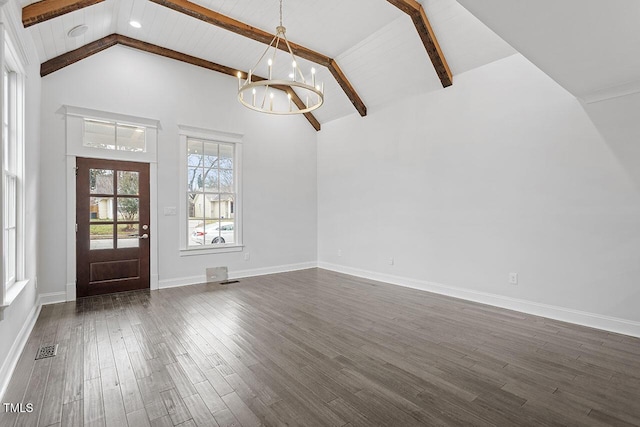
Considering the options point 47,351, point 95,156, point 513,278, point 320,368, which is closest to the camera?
point 320,368

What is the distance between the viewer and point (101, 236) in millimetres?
4723

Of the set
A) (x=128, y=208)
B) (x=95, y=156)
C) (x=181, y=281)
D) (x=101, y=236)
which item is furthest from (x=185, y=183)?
(x=181, y=281)

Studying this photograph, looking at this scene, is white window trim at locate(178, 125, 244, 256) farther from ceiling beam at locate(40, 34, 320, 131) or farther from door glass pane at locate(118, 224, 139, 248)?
ceiling beam at locate(40, 34, 320, 131)

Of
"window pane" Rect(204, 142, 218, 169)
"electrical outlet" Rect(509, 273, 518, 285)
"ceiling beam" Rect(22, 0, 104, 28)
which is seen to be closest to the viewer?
"ceiling beam" Rect(22, 0, 104, 28)

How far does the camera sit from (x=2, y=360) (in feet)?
7.60

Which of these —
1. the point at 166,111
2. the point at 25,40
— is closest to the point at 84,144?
the point at 166,111

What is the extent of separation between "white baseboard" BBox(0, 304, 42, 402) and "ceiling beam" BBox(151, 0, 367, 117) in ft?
12.6

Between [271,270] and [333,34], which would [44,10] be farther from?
[271,270]

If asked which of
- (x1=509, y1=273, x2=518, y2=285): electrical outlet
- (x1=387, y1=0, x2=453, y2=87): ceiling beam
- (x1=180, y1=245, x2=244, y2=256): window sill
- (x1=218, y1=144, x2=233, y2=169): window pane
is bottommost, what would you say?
(x1=509, y1=273, x2=518, y2=285): electrical outlet

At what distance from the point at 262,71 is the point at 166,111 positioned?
6.29 feet

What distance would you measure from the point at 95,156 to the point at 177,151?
115 cm

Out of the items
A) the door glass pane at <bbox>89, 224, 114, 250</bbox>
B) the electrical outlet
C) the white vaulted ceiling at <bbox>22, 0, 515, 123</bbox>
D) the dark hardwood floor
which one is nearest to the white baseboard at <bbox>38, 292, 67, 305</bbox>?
the dark hardwood floor

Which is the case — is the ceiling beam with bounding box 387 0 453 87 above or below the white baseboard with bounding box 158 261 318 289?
above

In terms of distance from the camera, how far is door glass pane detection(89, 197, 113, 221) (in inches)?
183
